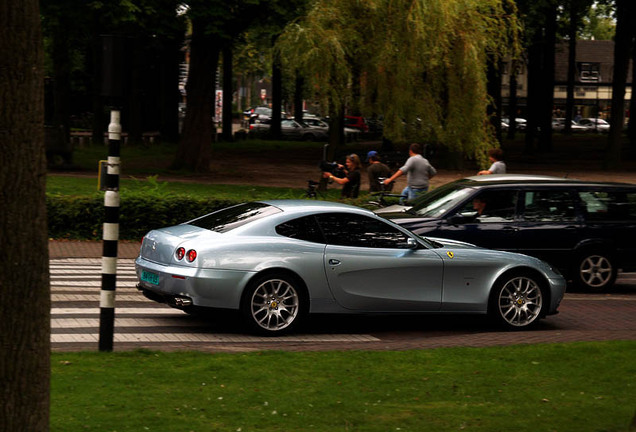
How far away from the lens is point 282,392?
6902mm

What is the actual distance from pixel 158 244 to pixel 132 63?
8.26ft

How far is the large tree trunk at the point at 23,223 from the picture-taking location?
4645mm

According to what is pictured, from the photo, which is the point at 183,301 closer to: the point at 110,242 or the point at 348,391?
the point at 110,242

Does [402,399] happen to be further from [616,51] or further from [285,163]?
[616,51]

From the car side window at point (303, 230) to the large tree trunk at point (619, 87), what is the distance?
31.3 meters

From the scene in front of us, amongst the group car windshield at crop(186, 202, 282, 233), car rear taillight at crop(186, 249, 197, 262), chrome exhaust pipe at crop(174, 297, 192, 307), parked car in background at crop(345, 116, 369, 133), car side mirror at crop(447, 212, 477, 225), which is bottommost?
chrome exhaust pipe at crop(174, 297, 192, 307)

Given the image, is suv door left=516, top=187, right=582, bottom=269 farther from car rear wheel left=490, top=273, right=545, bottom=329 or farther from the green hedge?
the green hedge

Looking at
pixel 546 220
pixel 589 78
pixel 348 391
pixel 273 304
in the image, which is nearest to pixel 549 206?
pixel 546 220

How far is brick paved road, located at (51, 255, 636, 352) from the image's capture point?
31.1 feet

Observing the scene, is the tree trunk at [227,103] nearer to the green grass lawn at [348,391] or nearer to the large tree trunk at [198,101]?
the large tree trunk at [198,101]

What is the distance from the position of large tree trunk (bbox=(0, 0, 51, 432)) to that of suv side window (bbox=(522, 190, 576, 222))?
35.1ft

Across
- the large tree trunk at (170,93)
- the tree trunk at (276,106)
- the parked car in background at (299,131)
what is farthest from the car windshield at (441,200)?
the parked car in background at (299,131)

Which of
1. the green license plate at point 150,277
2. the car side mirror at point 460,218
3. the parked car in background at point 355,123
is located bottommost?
the green license plate at point 150,277

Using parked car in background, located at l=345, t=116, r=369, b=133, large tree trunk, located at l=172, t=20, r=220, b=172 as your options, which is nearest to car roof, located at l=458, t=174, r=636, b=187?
large tree trunk, located at l=172, t=20, r=220, b=172
